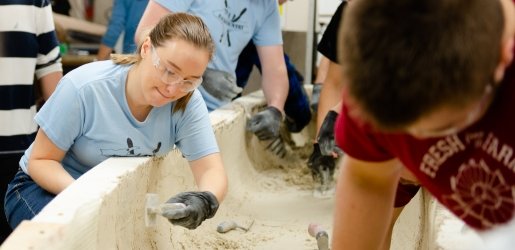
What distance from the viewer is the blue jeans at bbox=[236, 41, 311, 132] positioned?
2.89 meters

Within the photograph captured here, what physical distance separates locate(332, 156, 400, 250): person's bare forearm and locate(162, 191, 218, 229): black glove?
1.48 ft

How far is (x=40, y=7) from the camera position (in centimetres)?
203

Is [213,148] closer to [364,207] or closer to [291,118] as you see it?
[364,207]

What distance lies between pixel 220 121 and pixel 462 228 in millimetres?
1158

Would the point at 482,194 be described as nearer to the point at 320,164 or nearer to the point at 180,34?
the point at 180,34

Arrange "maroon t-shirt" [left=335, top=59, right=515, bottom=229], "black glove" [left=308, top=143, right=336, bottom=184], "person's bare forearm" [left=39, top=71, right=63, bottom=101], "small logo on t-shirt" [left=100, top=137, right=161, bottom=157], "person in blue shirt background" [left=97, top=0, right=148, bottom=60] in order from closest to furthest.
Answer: "maroon t-shirt" [left=335, top=59, right=515, bottom=229]
"small logo on t-shirt" [left=100, top=137, right=161, bottom=157]
"person's bare forearm" [left=39, top=71, right=63, bottom=101]
"black glove" [left=308, top=143, right=336, bottom=184]
"person in blue shirt background" [left=97, top=0, right=148, bottom=60]

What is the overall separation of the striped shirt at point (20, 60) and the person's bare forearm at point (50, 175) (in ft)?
1.58

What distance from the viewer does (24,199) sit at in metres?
1.63

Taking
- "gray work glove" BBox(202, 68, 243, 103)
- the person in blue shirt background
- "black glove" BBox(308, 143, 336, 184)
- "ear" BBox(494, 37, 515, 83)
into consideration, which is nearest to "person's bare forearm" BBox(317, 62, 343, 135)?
"black glove" BBox(308, 143, 336, 184)

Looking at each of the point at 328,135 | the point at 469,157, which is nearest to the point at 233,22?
the point at 328,135

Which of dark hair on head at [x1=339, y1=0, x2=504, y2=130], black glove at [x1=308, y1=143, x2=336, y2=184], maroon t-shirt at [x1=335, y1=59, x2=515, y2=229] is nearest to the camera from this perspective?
dark hair on head at [x1=339, y1=0, x2=504, y2=130]

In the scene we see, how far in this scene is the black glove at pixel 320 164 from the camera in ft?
8.89

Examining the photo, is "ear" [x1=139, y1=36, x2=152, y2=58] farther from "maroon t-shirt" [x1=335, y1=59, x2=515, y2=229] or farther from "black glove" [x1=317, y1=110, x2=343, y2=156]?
"black glove" [x1=317, y1=110, x2=343, y2=156]

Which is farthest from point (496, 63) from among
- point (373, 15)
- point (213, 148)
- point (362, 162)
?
point (213, 148)
